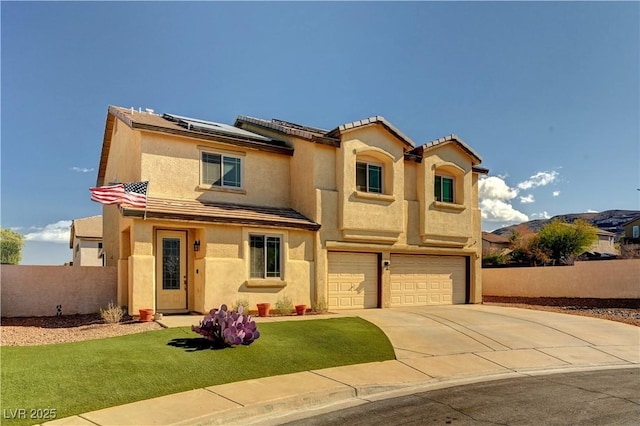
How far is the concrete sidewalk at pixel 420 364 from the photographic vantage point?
7.51 meters

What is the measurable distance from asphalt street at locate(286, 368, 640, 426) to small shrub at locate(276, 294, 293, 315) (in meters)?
8.48

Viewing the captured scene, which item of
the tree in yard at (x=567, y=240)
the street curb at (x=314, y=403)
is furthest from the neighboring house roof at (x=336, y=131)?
the tree in yard at (x=567, y=240)

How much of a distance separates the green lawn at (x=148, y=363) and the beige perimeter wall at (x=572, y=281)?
15752 millimetres

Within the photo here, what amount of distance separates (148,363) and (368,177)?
12.6 metres

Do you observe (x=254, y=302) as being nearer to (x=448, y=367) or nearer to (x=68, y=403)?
(x=448, y=367)

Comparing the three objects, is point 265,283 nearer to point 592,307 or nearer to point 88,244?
point 592,307

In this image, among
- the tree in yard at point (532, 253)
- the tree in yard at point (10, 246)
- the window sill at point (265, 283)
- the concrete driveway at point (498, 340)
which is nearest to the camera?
the concrete driveway at point (498, 340)

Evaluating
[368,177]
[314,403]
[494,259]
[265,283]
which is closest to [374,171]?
[368,177]

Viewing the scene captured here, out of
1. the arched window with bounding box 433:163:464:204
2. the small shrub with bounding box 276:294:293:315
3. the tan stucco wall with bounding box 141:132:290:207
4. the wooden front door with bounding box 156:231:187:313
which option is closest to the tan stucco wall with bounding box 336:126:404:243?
the arched window with bounding box 433:163:464:204

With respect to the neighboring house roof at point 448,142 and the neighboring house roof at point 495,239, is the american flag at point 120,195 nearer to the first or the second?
the neighboring house roof at point 448,142

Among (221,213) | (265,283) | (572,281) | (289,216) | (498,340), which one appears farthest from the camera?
(572,281)

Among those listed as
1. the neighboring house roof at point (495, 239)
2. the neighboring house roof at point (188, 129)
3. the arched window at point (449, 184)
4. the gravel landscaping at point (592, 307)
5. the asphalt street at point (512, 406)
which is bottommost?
the gravel landscaping at point (592, 307)

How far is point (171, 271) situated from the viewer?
16703mm

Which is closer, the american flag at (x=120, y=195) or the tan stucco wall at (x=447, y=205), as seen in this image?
the american flag at (x=120, y=195)
